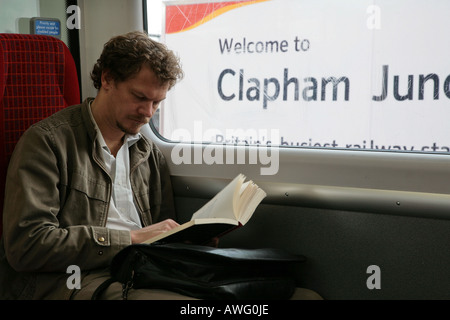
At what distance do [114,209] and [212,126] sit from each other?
1.89 ft

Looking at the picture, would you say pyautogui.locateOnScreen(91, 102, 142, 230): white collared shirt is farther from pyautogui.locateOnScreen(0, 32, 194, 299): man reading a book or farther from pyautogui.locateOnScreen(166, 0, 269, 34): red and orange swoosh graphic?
pyautogui.locateOnScreen(166, 0, 269, 34): red and orange swoosh graphic

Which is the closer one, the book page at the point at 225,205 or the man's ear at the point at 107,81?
the book page at the point at 225,205

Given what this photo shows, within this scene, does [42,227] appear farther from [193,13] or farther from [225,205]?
[193,13]

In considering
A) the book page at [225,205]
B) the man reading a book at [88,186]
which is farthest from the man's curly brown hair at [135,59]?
the book page at [225,205]

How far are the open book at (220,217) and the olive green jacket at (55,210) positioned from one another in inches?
8.7

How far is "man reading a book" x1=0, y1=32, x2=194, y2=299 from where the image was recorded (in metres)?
1.78

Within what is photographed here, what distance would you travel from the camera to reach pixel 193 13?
7.82ft

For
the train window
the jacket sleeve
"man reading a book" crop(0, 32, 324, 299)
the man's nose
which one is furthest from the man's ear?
the train window

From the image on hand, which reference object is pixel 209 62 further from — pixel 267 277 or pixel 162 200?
pixel 267 277

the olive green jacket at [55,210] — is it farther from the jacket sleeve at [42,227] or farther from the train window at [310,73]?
the train window at [310,73]

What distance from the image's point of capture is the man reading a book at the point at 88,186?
1782 mm

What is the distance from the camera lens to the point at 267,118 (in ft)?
7.37

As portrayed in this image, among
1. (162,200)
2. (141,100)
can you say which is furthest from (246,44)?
(162,200)

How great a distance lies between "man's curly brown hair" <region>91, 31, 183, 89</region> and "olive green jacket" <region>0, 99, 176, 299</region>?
18 centimetres
